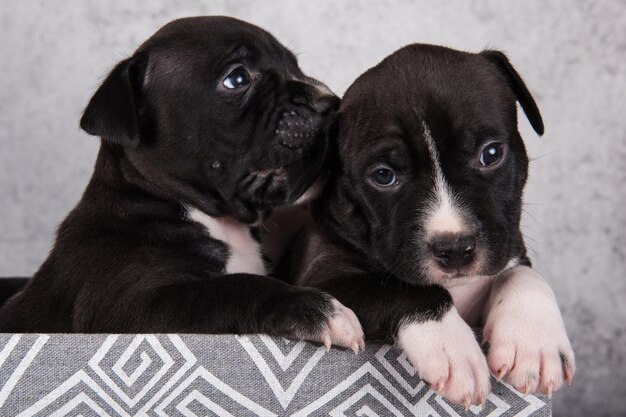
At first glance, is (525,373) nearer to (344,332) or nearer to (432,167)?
(344,332)

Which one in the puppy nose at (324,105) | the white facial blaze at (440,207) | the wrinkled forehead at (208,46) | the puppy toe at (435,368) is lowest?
the puppy toe at (435,368)

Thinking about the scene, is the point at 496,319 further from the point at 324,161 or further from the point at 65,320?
the point at 65,320

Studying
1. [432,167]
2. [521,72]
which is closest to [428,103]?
[432,167]

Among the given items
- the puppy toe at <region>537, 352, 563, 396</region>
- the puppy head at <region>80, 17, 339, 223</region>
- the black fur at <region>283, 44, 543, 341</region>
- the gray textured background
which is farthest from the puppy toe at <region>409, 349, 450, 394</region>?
the gray textured background

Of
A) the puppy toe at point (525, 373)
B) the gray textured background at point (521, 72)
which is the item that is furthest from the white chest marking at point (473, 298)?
the gray textured background at point (521, 72)

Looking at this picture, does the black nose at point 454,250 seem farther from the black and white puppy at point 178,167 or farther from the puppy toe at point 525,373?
the black and white puppy at point 178,167

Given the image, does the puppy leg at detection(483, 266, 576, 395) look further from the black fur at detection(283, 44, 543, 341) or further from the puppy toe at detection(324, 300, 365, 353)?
the puppy toe at detection(324, 300, 365, 353)
